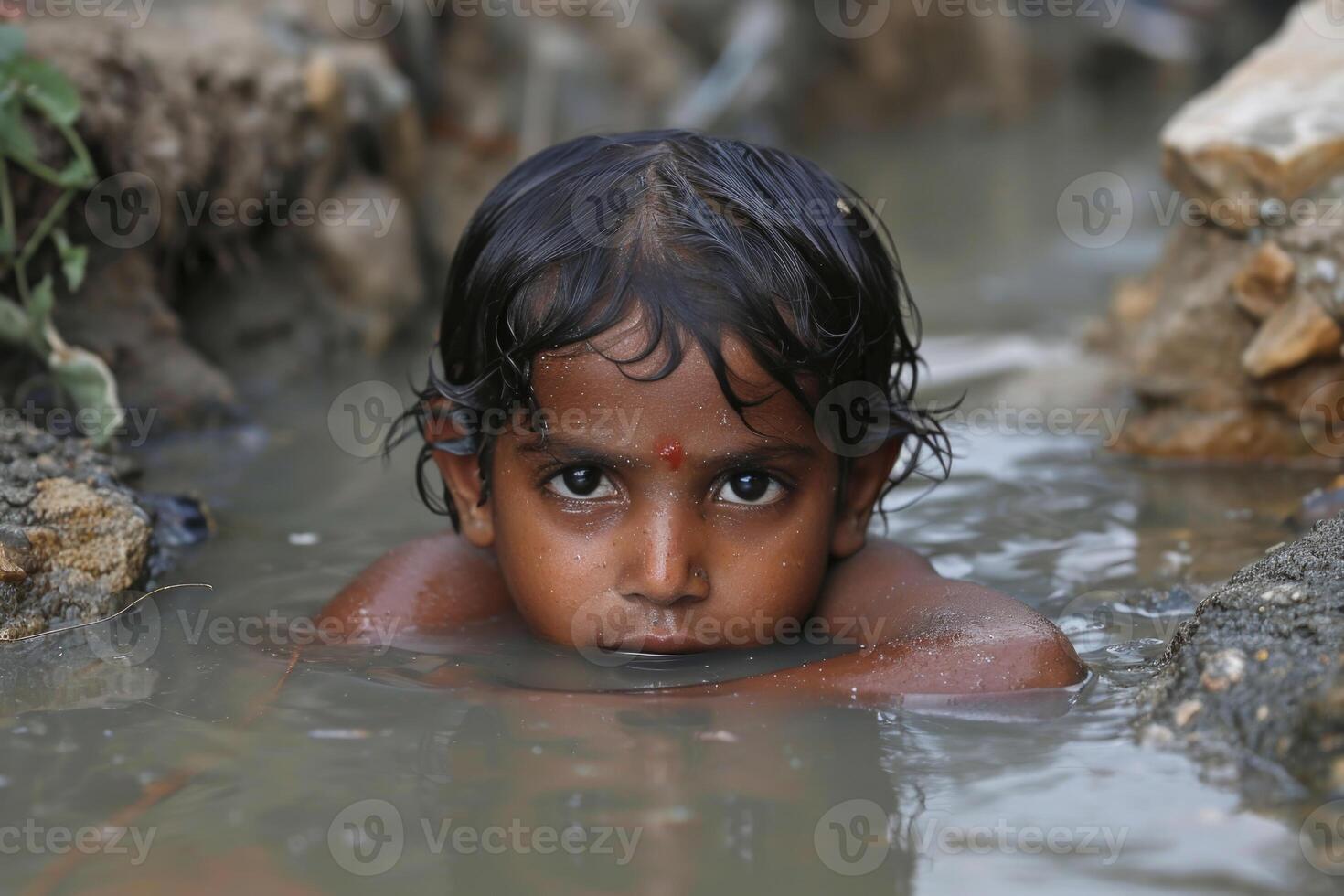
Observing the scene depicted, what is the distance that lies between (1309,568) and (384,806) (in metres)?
1.57

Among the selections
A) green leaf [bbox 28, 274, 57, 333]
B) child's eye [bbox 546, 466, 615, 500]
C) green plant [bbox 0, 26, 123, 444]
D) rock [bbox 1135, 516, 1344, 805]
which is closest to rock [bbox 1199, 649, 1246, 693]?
rock [bbox 1135, 516, 1344, 805]

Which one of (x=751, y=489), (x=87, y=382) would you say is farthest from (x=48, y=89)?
(x=751, y=489)

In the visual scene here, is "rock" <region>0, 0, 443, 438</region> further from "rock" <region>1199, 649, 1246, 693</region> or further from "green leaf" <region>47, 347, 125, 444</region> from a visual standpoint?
"rock" <region>1199, 649, 1246, 693</region>

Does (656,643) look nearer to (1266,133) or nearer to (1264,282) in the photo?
(1264,282)

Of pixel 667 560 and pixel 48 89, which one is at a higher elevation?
pixel 48 89

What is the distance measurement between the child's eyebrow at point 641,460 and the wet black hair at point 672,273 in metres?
0.08

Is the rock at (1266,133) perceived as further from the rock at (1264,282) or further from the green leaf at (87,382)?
the green leaf at (87,382)

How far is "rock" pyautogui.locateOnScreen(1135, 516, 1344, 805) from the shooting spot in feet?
6.30

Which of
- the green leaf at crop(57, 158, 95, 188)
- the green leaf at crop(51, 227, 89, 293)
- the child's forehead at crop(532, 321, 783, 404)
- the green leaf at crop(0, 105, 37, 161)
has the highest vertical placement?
the green leaf at crop(0, 105, 37, 161)

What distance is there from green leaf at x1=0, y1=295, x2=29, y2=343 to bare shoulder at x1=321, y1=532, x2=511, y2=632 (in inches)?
49.8

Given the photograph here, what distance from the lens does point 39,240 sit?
3.86 meters

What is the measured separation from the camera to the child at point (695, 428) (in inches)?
103

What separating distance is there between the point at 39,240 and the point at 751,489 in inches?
90.6

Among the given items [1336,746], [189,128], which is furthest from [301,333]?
[1336,746]
